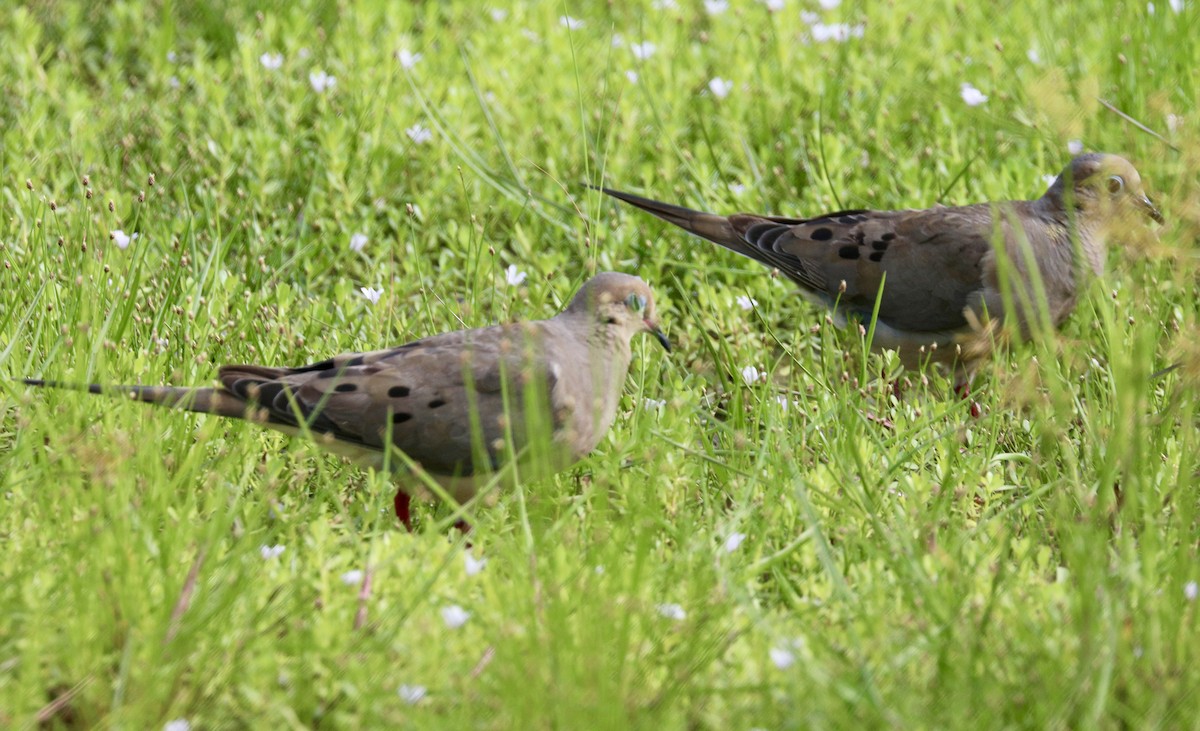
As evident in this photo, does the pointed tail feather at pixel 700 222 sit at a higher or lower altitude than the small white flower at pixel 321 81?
lower

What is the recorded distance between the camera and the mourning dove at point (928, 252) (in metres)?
5.05

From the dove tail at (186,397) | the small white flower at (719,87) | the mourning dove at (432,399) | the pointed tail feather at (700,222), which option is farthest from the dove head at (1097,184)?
the dove tail at (186,397)

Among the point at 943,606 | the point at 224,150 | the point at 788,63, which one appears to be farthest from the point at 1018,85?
the point at 943,606

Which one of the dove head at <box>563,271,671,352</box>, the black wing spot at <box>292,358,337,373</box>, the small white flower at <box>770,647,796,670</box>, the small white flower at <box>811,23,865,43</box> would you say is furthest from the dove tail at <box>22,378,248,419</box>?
the small white flower at <box>811,23,865,43</box>

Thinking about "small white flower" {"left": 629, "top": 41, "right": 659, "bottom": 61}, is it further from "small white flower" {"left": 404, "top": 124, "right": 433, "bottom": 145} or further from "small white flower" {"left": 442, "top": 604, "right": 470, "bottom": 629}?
"small white flower" {"left": 442, "top": 604, "right": 470, "bottom": 629}

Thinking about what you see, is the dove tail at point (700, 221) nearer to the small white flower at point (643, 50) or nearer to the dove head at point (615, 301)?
the dove head at point (615, 301)

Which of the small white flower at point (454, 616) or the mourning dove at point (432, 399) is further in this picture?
the mourning dove at point (432, 399)

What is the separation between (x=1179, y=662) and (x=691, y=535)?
1213 mm

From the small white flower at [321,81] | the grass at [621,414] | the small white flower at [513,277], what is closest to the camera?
the grass at [621,414]

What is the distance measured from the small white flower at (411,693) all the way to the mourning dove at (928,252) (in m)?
2.78

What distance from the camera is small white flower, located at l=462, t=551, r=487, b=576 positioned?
10.2ft

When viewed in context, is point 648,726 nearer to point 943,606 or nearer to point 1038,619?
point 943,606

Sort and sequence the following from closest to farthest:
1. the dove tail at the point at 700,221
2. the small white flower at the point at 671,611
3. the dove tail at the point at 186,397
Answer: the small white flower at the point at 671,611
the dove tail at the point at 186,397
the dove tail at the point at 700,221

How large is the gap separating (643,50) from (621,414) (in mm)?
2421
